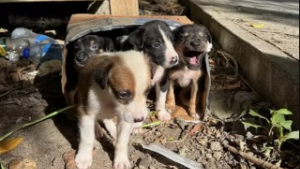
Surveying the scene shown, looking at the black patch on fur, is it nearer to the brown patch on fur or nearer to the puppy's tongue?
the puppy's tongue

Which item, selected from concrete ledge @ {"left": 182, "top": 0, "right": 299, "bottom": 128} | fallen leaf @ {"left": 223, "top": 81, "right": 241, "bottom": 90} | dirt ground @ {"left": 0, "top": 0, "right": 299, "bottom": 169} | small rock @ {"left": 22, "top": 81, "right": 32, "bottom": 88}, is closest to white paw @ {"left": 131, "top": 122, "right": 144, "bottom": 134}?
dirt ground @ {"left": 0, "top": 0, "right": 299, "bottom": 169}

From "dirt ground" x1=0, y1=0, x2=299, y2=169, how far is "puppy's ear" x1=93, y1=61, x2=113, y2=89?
0.78 m

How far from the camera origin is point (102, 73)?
2920 millimetres

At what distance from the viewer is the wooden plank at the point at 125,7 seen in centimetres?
533

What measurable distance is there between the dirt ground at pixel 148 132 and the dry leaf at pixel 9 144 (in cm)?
4

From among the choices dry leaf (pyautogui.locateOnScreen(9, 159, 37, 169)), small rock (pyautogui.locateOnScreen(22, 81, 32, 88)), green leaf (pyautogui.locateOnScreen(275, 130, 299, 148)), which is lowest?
dry leaf (pyautogui.locateOnScreen(9, 159, 37, 169))

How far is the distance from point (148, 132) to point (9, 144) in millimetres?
1272

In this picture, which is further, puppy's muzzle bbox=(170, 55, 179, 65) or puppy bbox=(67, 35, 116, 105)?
puppy bbox=(67, 35, 116, 105)

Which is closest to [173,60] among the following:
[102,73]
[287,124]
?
[102,73]

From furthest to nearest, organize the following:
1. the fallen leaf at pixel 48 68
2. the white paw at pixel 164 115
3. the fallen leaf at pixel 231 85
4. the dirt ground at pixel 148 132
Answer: the fallen leaf at pixel 48 68 → the fallen leaf at pixel 231 85 → the white paw at pixel 164 115 → the dirt ground at pixel 148 132

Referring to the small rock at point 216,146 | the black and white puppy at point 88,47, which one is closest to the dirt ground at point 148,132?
the small rock at point 216,146

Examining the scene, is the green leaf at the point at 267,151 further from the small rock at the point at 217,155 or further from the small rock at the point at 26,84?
the small rock at the point at 26,84

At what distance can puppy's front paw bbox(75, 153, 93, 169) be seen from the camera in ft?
10.7

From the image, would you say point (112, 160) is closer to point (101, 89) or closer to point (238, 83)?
point (101, 89)
